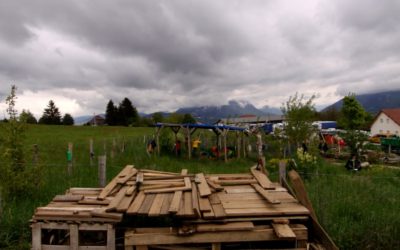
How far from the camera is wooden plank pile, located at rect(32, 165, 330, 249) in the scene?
3.55m

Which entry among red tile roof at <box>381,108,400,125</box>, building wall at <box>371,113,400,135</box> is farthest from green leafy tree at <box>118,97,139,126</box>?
red tile roof at <box>381,108,400,125</box>

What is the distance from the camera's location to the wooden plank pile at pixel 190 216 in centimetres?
355

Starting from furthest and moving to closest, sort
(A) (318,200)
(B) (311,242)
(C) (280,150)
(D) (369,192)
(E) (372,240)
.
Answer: (C) (280,150) < (D) (369,192) < (A) (318,200) < (E) (372,240) < (B) (311,242)

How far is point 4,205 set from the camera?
5328 mm

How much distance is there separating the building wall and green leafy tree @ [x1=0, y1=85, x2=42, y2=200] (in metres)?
47.5

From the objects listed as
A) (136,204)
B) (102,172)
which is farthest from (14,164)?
(136,204)

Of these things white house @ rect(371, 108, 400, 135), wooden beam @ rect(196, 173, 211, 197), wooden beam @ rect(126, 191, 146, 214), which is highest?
white house @ rect(371, 108, 400, 135)

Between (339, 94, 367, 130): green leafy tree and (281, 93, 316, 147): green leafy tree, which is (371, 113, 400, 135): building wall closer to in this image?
(339, 94, 367, 130): green leafy tree

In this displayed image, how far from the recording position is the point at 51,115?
7675 centimetres

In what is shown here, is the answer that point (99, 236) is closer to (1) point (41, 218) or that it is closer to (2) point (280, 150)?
(1) point (41, 218)

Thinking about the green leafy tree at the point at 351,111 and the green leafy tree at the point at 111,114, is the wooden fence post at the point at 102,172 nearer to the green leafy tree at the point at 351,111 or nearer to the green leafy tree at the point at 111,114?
the green leafy tree at the point at 351,111

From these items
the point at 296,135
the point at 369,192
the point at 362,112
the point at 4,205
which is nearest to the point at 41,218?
the point at 4,205

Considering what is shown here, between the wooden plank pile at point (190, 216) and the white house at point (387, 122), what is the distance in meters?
45.5

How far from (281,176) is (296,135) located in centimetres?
1238
